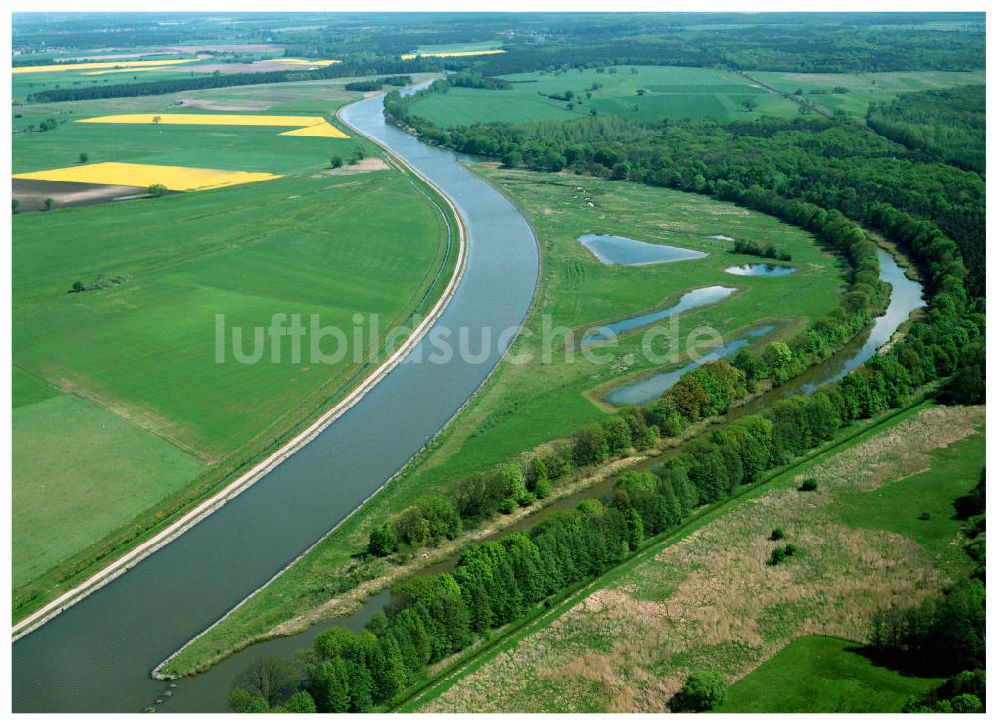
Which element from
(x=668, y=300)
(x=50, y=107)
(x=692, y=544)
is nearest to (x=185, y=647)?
(x=692, y=544)

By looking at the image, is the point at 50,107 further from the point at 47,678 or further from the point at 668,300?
the point at 47,678

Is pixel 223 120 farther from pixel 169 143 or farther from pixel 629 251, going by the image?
pixel 629 251

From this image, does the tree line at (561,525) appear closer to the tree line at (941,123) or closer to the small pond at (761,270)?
the small pond at (761,270)

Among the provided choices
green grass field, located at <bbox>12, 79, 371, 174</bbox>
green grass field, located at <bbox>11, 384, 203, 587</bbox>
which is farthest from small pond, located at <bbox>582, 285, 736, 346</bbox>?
green grass field, located at <bbox>12, 79, 371, 174</bbox>

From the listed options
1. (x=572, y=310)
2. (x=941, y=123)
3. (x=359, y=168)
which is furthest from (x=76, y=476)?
(x=941, y=123)

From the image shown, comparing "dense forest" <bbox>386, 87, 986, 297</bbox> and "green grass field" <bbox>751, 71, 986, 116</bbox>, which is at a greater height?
"green grass field" <bbox>751, 71, 986, 116</bbox>

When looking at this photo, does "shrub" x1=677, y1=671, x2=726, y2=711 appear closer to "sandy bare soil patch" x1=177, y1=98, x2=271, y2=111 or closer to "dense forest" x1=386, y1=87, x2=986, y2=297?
"dense forest" x1=386, y1=87, x2=986, y2=297
